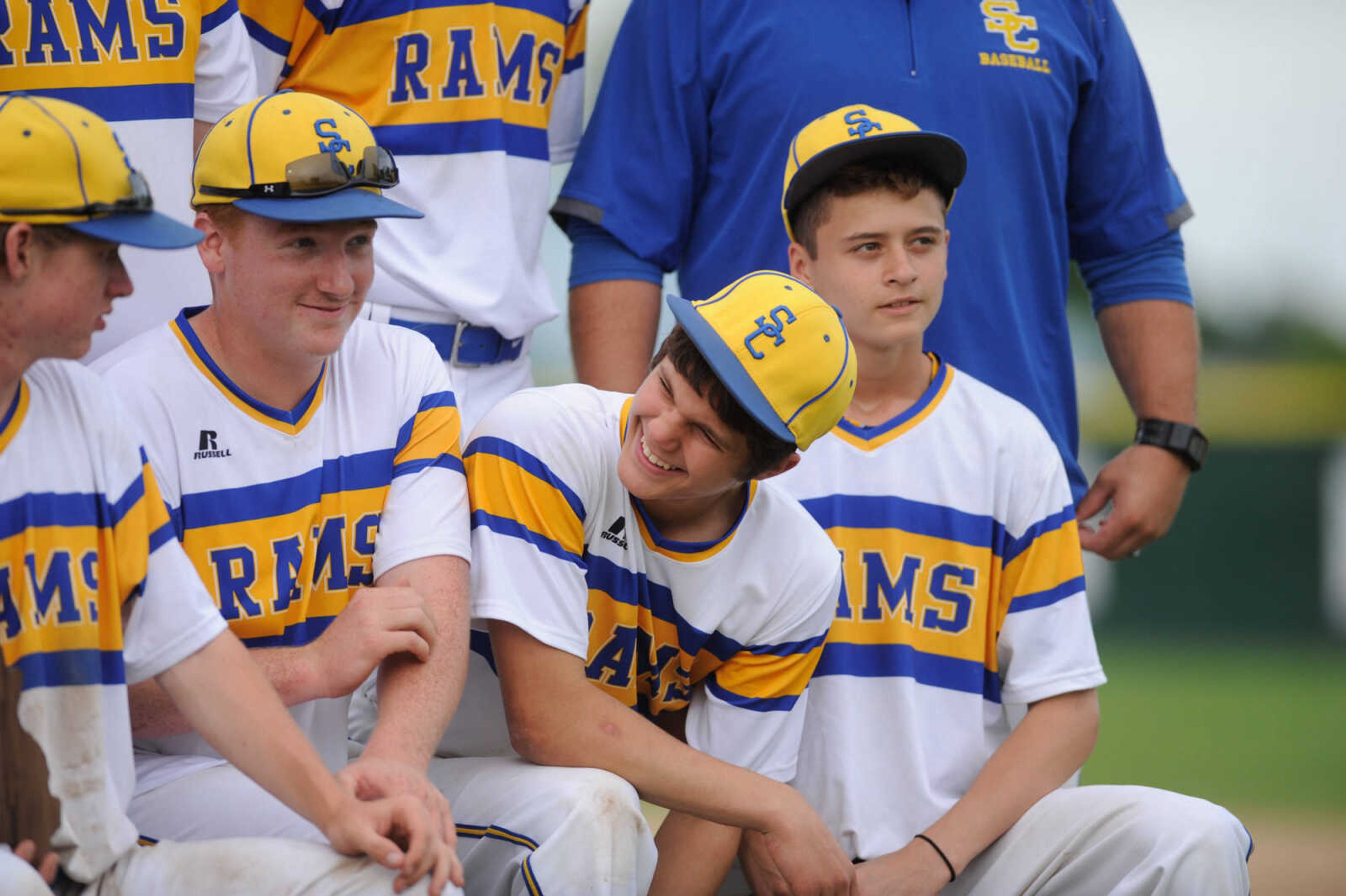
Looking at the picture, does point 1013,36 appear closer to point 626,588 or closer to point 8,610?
point 626,588

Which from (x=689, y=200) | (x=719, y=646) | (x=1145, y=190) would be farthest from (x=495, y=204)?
(x=1145, y=190)

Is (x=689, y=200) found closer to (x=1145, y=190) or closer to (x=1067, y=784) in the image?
(x=1145, y=190)

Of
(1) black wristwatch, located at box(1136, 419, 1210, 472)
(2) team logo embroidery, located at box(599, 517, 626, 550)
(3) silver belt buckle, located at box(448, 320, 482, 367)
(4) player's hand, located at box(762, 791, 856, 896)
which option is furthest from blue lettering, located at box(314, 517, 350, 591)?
(1) black wristwatch, located at box(1136, 419, 1210, 472)

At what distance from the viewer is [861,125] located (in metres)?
3.40

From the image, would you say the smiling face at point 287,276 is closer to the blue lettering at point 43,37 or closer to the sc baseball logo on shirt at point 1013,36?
the blue lettering at point 43,37

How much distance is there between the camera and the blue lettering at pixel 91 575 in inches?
88.4

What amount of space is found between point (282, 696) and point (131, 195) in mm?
917

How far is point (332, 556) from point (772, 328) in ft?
3.13

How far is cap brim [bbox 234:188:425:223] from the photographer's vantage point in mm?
2607

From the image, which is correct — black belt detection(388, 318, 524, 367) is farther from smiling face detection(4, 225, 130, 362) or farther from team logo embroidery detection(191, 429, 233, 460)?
smiling face detection(4, 225, 130, 362)

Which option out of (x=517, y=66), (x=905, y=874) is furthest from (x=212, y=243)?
(x=905, y=874)

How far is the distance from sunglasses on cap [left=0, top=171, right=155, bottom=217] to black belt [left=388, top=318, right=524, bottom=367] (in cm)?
126

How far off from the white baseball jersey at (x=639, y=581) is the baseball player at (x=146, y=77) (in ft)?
2.78

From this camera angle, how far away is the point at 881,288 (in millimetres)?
3363
